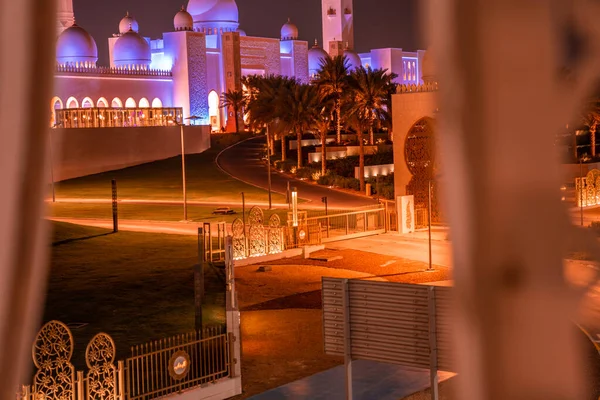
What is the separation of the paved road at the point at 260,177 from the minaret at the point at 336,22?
1534 inches

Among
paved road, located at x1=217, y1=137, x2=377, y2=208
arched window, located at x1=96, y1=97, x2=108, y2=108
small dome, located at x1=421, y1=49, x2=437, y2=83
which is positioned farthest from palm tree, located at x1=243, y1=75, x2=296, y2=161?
small dome, located at x1=421, y1=49, x2=437, y2=83

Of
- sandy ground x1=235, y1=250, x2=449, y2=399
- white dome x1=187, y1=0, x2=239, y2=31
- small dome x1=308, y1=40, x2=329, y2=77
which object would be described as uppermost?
white dome x1=187, y1=0, x2=239, y2=31

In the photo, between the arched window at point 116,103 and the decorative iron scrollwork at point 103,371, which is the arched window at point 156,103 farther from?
the decorative iron scrollwork at point 103,371

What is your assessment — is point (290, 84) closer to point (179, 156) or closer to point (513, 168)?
point (179, 156)

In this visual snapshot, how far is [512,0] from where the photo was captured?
3.69 feet

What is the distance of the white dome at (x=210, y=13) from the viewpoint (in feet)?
235

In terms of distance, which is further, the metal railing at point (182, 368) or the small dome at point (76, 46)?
the small dome at point (76, 46)

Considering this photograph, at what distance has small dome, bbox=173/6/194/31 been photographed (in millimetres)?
66562

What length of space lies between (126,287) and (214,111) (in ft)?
172

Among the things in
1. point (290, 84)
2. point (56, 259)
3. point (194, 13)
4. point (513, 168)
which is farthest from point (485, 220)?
point (194, 13)

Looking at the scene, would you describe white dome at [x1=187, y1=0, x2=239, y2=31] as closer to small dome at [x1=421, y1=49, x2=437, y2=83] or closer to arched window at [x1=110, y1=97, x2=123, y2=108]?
arched window at [x1=110, y1=97, x2=123, y2=108]

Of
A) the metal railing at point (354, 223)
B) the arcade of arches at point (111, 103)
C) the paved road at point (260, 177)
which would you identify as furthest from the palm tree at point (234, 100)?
the metal railing at point (354, 223)

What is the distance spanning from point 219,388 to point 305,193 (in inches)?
1134

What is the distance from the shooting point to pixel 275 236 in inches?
892
